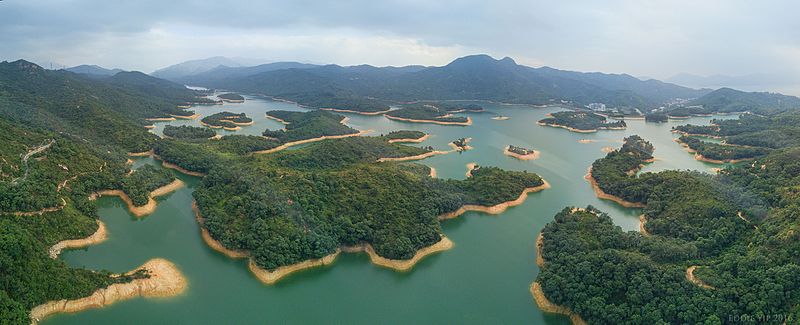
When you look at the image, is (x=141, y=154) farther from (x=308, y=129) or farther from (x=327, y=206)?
(x=327, y=206)

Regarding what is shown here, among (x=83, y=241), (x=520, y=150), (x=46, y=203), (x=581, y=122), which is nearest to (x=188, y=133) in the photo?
(x=46, y=203)

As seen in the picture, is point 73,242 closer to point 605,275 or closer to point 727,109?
point 605,275

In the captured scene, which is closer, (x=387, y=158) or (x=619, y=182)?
(x=619, y=182)

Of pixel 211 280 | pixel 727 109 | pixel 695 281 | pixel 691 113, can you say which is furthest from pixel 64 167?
pixel 727 109

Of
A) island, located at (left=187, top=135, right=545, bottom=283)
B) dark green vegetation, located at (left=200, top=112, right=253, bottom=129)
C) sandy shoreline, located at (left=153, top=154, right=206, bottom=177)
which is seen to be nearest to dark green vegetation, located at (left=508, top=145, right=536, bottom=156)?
island, located at (left=187, top=135, right=545, bottom=283)

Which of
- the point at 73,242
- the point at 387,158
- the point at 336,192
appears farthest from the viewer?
the point at 387,158

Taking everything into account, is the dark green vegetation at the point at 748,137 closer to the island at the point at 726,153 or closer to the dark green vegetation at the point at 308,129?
the island at the point at 726,153
